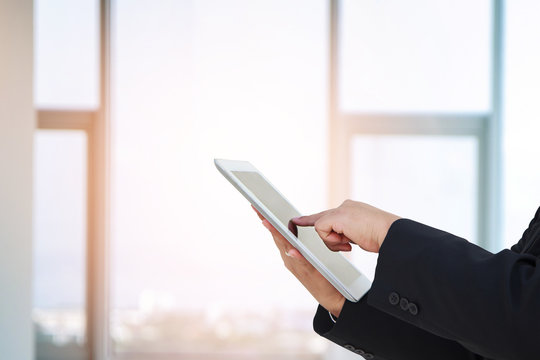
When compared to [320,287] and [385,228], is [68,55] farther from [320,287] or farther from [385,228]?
[385,228]

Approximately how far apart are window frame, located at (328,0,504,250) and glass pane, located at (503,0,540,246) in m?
0.05

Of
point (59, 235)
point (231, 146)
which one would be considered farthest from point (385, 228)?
point (59, 235)

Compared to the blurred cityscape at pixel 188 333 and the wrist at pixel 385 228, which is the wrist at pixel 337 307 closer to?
the wrist at pixel 385 228

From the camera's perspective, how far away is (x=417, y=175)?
11.5 feet

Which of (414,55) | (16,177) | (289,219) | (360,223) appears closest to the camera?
(360,223)

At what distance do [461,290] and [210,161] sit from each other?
291cm

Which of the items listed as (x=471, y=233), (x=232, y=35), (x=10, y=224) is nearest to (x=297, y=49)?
(x=232, y=35)

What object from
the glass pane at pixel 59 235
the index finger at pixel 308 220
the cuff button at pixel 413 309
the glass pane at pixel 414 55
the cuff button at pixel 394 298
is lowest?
the glass pane at pixel 59 235

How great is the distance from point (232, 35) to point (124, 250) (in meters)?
1.38

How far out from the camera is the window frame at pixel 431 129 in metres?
3.46

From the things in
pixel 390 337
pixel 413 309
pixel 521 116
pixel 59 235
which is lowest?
pixel 59 235

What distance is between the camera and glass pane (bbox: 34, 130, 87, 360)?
3582mm

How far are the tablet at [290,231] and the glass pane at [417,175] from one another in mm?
2455

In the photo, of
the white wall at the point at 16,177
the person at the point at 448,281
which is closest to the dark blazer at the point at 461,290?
the person at the point at 448,281
